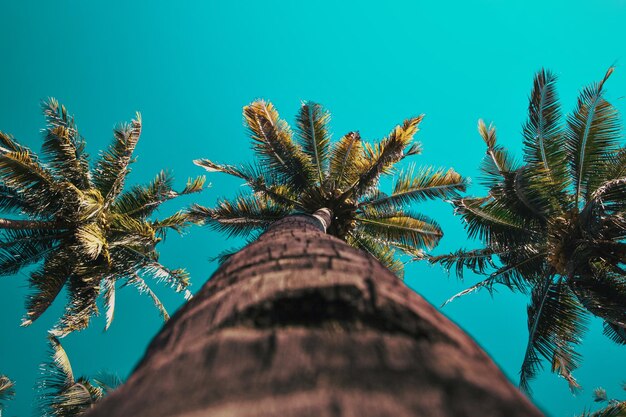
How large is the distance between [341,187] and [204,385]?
10883 mm

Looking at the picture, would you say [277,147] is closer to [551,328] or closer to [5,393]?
[551,328]

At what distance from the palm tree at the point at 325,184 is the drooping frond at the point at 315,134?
0.03 m

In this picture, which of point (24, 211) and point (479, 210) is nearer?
point (479, 210)

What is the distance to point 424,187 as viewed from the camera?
10969 millimetres

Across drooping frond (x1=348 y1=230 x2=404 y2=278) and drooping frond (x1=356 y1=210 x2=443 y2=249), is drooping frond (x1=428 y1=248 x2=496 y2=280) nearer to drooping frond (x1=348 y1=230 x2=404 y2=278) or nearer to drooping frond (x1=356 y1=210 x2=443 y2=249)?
drooping frond (x1=356 y1=210 x2=443 y2=249)

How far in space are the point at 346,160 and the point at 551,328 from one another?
6441mm

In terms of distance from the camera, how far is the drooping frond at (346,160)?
36.6 feet

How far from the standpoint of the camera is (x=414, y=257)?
39.3ft

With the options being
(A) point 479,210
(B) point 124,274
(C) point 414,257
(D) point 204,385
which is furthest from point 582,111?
(B) point 124,274

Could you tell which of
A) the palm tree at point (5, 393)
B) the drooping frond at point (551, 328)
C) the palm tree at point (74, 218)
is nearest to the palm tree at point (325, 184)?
the palm tree at point (74, 218)

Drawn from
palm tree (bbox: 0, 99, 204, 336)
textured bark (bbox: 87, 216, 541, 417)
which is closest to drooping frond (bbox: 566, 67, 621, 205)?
textured bark (bbox: 87, 216, 541, 417)

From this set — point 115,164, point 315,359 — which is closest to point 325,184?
point 115,164

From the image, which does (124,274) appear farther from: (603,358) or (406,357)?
(603,358)

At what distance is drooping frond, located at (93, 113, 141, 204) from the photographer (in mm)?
12242
